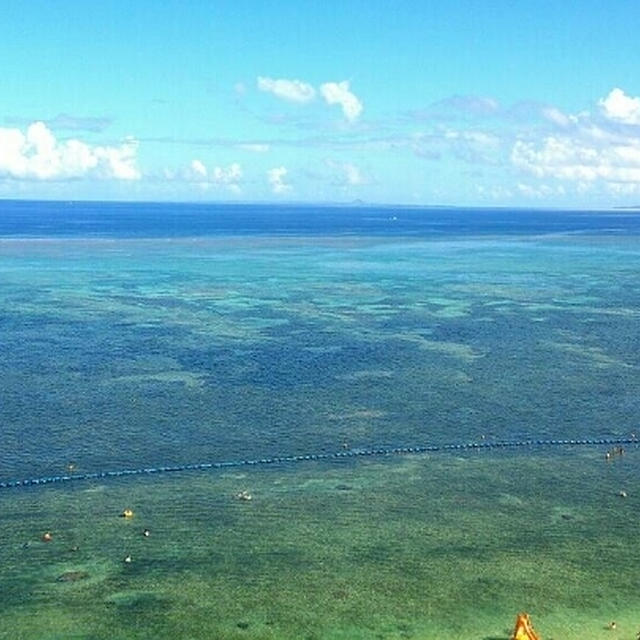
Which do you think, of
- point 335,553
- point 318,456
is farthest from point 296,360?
point 335,553

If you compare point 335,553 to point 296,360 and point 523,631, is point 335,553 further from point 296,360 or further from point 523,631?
point 296,360

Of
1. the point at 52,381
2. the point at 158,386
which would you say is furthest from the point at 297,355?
the point at 52,381

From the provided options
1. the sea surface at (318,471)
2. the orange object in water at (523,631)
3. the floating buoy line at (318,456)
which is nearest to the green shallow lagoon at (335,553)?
the sea surface at (318,471)

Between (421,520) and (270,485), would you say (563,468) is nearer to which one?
(421,520)

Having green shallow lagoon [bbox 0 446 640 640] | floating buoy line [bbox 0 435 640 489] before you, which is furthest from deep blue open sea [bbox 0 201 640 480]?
green shallow lagoon [bbox 0 446 640 640]

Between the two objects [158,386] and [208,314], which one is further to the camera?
[208,314]

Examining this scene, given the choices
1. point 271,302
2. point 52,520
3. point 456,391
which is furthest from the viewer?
point 271,302

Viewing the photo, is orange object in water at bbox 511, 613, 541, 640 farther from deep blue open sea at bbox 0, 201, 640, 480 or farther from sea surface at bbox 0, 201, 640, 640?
deep blue open sea at bbox 0, 201, 640, 480
